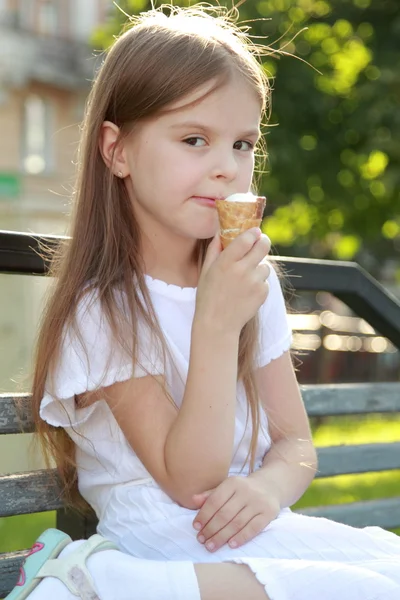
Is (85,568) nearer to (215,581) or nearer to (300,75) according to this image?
(215,581)

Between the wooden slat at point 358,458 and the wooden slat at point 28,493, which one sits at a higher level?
the wooden slat at point 28,493

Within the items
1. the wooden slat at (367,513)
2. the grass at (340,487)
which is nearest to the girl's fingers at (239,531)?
the wooden slat at (367,513)

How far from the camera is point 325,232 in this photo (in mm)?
11094

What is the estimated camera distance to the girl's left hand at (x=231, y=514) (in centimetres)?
175

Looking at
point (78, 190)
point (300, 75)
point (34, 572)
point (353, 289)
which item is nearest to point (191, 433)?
point (34, 572)

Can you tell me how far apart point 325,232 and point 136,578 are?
9.72m

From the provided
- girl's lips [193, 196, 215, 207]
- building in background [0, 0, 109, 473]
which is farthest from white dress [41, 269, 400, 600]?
building in background [0, 0, 109, 473]

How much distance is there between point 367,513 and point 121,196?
1.56 m

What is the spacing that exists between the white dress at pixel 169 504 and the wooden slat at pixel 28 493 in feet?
0.28

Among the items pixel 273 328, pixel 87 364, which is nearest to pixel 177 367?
pixel 87 364

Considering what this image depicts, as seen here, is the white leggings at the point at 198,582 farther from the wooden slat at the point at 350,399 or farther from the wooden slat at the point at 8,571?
the wooden slat at the point at 350,399

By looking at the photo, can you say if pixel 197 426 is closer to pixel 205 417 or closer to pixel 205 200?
pixel 205 417

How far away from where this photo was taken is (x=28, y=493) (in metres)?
2.08

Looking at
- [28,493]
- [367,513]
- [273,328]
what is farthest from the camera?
[367,513]
